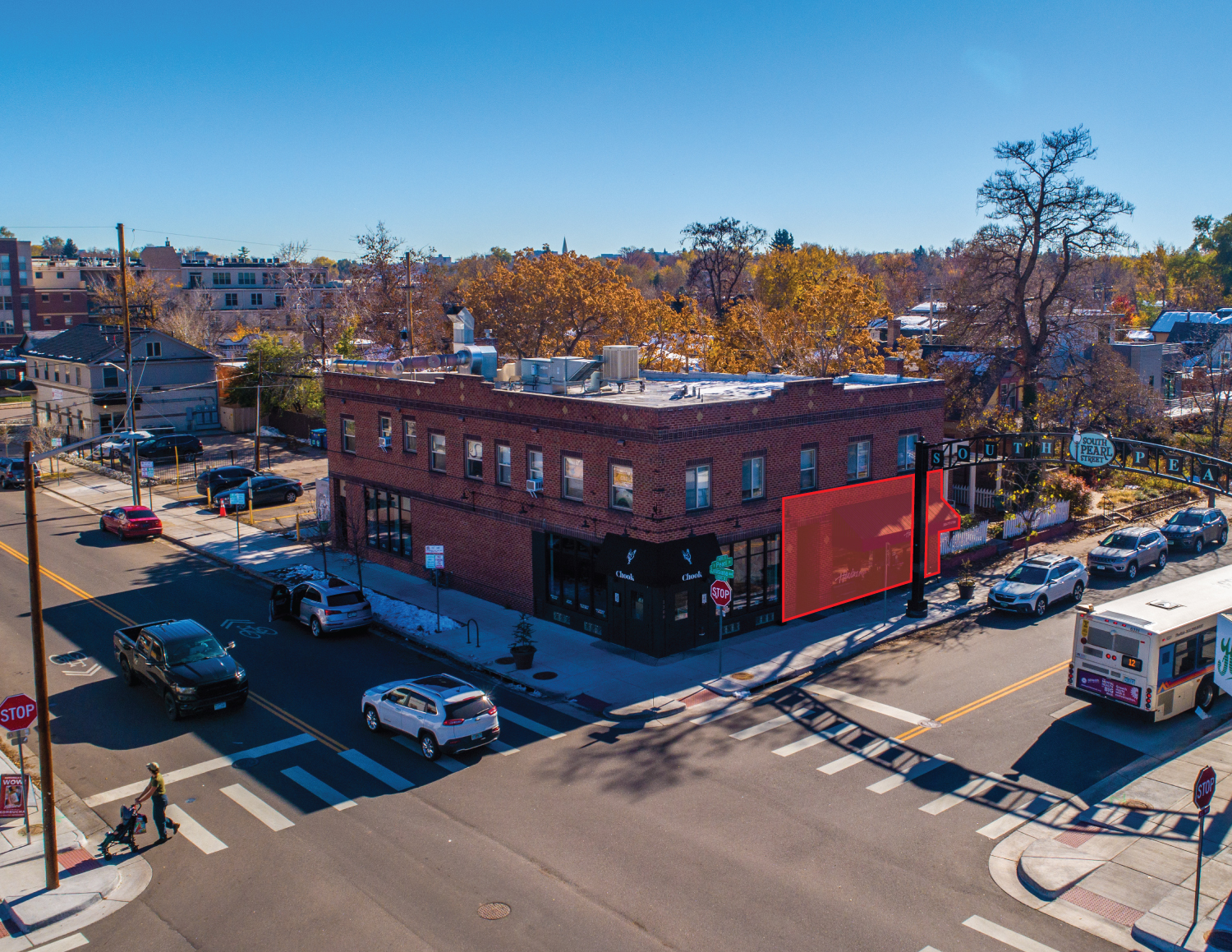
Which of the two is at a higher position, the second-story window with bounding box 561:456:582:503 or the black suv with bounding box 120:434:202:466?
the second-story window with bounding box 561:456:582:503

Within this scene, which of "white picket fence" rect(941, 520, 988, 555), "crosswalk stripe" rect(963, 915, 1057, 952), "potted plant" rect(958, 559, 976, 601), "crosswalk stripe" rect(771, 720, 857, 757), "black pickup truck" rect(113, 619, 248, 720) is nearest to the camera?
"crosswalk stripe" rect(963, 915, 1057, 952)

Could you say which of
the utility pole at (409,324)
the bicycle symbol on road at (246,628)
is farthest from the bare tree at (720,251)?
the bicycle symbol on road at (246,628)

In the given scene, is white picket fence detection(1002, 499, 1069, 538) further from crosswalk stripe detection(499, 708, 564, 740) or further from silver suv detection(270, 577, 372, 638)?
silver suv detection(270, 577, 372, 638)

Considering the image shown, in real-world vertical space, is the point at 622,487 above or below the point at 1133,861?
above

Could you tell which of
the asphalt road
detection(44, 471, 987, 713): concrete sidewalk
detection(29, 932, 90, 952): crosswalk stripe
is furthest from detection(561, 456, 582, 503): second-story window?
detection(29, 932, 90, 952): crosswalk stripe

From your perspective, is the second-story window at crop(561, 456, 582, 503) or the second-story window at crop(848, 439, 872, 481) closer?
the second-story window at crop(561, 456, 582, 503)

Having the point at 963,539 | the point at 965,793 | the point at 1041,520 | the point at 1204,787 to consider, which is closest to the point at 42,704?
the point at 965,793

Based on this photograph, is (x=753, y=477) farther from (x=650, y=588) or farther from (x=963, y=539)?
(x=963, y=539)
